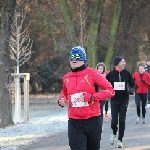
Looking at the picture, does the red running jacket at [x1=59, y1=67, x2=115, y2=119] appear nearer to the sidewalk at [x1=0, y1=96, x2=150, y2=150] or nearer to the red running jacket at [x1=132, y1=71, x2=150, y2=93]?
the sidewalk at [x1=0, y1=96, x2=150, y2=150]

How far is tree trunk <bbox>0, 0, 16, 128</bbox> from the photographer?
17.7 metres

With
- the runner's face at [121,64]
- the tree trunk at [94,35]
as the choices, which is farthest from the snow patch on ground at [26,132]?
the tree trunk at [94,35]

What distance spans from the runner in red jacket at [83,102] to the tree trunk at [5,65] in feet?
32.6

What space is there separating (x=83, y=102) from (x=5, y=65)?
10.3 m

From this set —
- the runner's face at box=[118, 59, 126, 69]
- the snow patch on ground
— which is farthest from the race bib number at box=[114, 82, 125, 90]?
the snow patch on ground

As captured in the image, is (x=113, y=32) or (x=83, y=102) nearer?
(x=83, y=102)

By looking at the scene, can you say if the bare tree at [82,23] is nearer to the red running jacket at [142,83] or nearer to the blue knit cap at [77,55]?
the red running jacket at [142,83]

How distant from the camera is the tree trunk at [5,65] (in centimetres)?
1767

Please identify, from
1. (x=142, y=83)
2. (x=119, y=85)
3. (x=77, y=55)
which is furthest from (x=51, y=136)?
(x=77, y=55)

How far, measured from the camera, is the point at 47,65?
4672 centimetres

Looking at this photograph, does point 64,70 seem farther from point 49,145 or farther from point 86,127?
point 86,127

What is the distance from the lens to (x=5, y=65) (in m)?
18.0

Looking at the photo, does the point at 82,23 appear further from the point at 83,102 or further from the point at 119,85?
the point at 83,102

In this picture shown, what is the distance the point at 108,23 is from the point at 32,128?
25187mm
